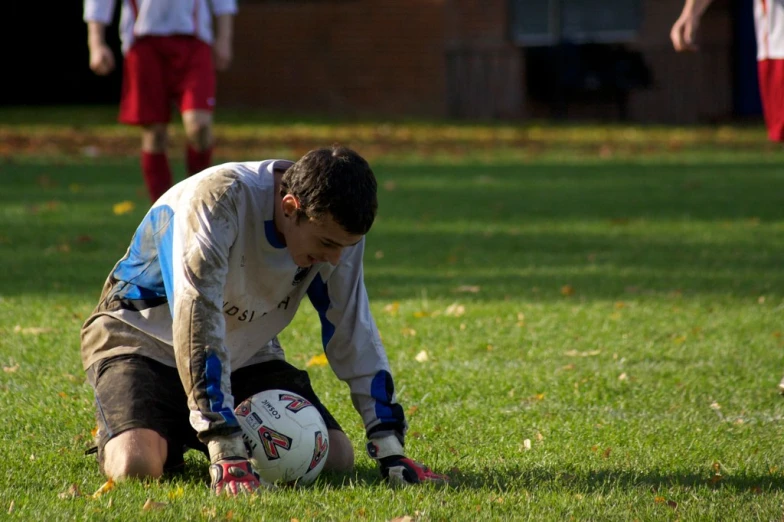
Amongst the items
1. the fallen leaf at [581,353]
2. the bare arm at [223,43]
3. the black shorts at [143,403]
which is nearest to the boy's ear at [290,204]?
the black shorts at [143,403]

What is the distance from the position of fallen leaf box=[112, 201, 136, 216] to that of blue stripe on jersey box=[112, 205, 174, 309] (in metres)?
6.53

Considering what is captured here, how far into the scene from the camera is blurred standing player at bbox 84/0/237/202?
8.61 meters

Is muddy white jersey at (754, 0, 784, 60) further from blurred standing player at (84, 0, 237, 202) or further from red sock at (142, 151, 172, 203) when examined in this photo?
red sock at (142, 151, 172, 203)

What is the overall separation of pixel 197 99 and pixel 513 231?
123 inches

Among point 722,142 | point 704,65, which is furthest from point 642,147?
point 704,65

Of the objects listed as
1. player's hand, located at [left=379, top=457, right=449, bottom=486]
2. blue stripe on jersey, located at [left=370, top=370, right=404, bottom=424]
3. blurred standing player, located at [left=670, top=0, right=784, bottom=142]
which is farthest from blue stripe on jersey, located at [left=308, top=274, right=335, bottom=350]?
blurred standing player, located at [left=670, top=0, right=784, bottom=142]

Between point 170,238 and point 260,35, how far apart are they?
2190 centimetres

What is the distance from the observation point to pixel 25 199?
11352 mm

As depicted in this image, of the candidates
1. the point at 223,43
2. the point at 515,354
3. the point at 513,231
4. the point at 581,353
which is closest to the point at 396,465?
the point at 515,354

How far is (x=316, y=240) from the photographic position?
11.6 ft

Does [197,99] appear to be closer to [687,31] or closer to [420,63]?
[687,31]

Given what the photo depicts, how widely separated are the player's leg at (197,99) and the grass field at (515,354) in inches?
37.7

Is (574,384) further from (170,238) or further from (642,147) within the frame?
(642,147)

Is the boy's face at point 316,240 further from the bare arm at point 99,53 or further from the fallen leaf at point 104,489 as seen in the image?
the bare arm at point 99,53
